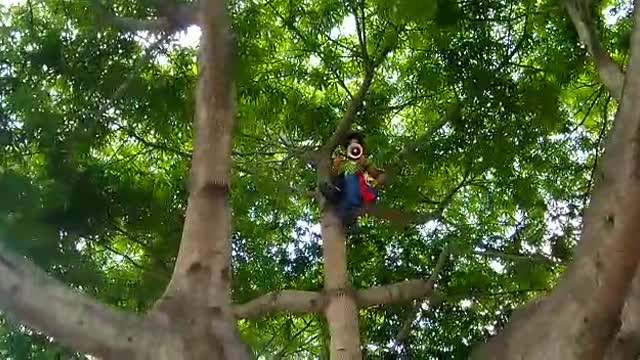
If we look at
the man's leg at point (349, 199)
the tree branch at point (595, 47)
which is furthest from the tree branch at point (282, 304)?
the tree branch at point (595, 47)

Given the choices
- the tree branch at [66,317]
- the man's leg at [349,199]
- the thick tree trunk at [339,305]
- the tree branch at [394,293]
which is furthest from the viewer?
the man's leg at [349,199]

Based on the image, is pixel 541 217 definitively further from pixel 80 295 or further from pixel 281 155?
pixel 80 295

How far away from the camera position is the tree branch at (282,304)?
2.86 meters

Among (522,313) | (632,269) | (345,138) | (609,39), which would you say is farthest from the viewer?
(609,39)

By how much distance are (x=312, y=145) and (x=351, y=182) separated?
0.94 metres

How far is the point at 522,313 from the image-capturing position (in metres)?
2.19

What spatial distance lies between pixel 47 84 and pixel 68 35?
274 millimetres

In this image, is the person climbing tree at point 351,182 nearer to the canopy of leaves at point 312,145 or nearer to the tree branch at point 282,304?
the canopy of leaves at point 312,145

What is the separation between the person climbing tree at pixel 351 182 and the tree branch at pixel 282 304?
1.76 feet

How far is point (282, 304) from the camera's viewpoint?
3006 millimetres

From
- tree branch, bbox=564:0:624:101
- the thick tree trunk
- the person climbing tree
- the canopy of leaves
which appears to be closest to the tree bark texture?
the thick tree trunk

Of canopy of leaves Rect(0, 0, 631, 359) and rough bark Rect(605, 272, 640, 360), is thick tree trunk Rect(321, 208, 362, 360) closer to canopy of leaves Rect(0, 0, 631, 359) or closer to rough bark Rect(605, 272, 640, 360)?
canopy of leaves Rect(0, 0, 631, 359)

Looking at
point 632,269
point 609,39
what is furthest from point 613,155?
point 609,39

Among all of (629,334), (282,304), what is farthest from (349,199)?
(629,334)
